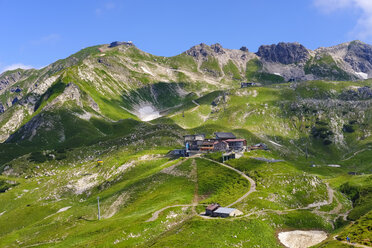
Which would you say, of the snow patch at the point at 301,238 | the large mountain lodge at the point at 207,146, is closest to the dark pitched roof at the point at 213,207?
the snow patch at the point at 301,238

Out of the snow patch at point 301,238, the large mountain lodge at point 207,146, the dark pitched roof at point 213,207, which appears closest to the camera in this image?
the snow patch at point 301,238

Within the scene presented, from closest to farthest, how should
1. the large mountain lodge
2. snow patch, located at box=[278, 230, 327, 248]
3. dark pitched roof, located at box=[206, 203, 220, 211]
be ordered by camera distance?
snow patch, located at box=[278, 230, 327, 248] → dark pitched roof, located at box=[206, 203, 220, 211] → the large mountain lodge

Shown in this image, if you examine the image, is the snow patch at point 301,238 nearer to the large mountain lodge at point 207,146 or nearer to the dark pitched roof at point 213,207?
the dark pitched roof at point 213,207

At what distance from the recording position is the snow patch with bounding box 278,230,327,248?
74488 millimetres

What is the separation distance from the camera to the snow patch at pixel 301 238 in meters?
74.5

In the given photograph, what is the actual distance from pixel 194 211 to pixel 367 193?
2531 inches

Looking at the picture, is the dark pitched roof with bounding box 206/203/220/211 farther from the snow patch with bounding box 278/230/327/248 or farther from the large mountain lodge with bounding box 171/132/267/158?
the large mountain lodge with bounding box 171/132/267/158

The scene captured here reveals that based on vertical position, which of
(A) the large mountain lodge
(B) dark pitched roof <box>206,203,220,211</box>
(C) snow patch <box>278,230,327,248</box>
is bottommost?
(C) snow patch <box>278,230,327,248</box>

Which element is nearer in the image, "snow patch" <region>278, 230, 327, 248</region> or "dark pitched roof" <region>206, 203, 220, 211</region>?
"snow patch" <region>278, 230, 327, 248</region>

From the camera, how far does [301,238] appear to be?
77.6 metres

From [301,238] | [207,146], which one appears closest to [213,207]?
[301,238]

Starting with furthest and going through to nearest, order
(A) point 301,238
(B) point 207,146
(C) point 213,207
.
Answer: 1. (B) point 207,146
2. (C) point 213,207
3. (A) point 301,238

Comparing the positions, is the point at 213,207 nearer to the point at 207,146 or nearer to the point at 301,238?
the point at 301,238

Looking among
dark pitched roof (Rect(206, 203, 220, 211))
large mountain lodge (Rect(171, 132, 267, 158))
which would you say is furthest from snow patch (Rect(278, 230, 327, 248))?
large mountain lodge (Rect(171, 132, 267, 158))
